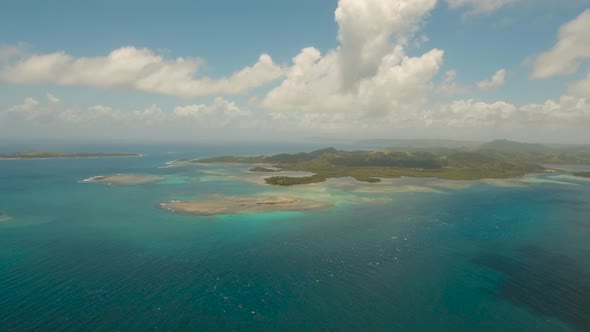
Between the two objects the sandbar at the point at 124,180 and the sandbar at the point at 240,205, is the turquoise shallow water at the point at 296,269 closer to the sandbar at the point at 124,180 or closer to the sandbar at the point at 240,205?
the sandbar at the point at 240,205

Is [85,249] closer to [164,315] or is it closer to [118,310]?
[118,310]

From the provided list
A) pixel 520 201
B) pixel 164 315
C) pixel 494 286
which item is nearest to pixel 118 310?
pixel 164 315

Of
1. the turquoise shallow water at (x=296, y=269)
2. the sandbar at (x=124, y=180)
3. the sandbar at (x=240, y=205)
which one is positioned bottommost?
the turquoise shallow water at (x=296, y=269)

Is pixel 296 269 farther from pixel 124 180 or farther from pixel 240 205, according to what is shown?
pixel 124 180

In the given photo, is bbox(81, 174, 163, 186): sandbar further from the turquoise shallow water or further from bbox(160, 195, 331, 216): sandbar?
bbox(160, 195, 331, 216): sandbar

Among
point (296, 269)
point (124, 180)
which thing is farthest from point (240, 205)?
point (124, 180)

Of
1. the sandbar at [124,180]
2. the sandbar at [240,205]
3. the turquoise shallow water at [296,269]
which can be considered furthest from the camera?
the sandbar at [124,180]

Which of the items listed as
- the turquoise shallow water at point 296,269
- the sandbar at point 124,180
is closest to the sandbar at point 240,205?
the turquoise shallow water at point 296,269
